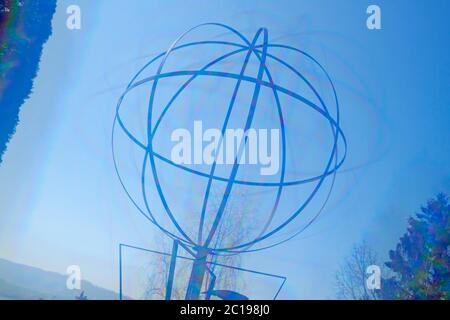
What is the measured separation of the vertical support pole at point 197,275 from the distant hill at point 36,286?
2.65 ft

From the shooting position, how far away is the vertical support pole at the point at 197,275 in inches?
209

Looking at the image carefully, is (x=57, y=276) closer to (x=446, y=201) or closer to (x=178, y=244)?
(x=178, y=244)

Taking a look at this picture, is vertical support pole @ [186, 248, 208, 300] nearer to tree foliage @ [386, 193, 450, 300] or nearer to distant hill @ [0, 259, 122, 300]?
distant hill @ [0, 259, 122, 300]

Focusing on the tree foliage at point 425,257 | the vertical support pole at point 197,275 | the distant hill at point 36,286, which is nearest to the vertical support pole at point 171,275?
the vertical support pole at point 197,275

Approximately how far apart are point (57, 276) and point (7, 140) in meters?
1.69

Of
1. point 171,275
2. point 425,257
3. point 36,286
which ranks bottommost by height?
point 36,286

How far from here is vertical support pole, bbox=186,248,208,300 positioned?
5.32m

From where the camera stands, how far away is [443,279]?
5.42 m

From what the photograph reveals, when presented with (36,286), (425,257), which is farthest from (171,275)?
(425,257)

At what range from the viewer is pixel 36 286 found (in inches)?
211

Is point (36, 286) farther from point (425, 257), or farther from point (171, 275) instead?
point (425, 257)

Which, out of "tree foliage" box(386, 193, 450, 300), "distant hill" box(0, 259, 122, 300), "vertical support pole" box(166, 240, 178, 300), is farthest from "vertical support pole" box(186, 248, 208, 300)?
"tree foliage" box(386, 193, 450, 300)

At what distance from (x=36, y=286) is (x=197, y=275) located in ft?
5.78
